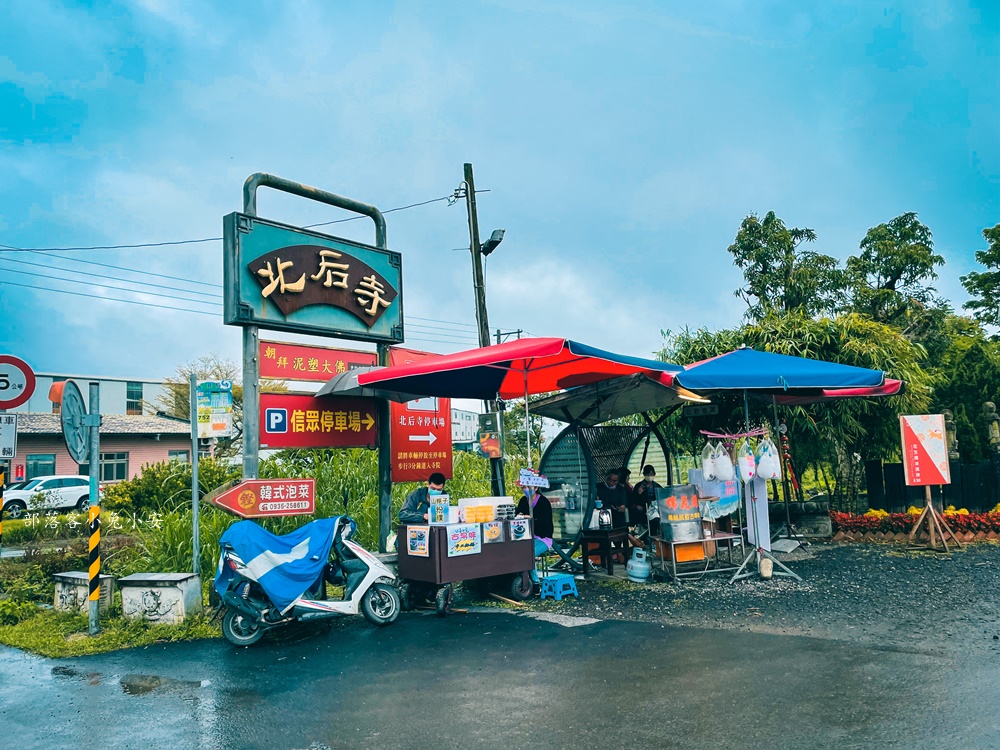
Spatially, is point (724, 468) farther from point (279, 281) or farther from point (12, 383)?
point (12, 383)

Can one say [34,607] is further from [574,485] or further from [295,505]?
[574,485]

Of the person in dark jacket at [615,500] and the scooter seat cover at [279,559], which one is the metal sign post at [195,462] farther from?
the person in dark jacket at [615,500]

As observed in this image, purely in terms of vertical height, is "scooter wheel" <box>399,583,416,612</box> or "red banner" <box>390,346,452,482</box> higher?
"red banner" <box>390,346,452,482</box>

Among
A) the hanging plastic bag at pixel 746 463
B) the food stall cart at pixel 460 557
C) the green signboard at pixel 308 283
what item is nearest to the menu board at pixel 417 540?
the food stall cart at pixel 460 557

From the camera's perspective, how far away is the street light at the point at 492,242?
15531mm

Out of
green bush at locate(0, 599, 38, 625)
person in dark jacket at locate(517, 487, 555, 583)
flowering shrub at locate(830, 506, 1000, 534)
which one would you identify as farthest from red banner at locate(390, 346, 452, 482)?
flowering shrub at locate(830, 506, 1000, 534)

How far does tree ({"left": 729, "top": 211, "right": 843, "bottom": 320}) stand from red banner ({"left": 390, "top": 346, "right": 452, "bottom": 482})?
1586cm

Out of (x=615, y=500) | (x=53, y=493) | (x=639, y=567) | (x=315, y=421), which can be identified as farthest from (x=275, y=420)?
(x=53, y=493)

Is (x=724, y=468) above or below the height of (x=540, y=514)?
above

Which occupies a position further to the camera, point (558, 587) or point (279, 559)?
point (558, 587)

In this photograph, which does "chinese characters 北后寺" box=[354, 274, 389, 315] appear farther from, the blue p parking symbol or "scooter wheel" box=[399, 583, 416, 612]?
"scooter wheel" box=[399, 583, 416, 612]

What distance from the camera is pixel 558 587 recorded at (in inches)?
338

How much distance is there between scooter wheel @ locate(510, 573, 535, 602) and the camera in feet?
27.9

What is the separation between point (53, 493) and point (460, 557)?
24.0 meters
